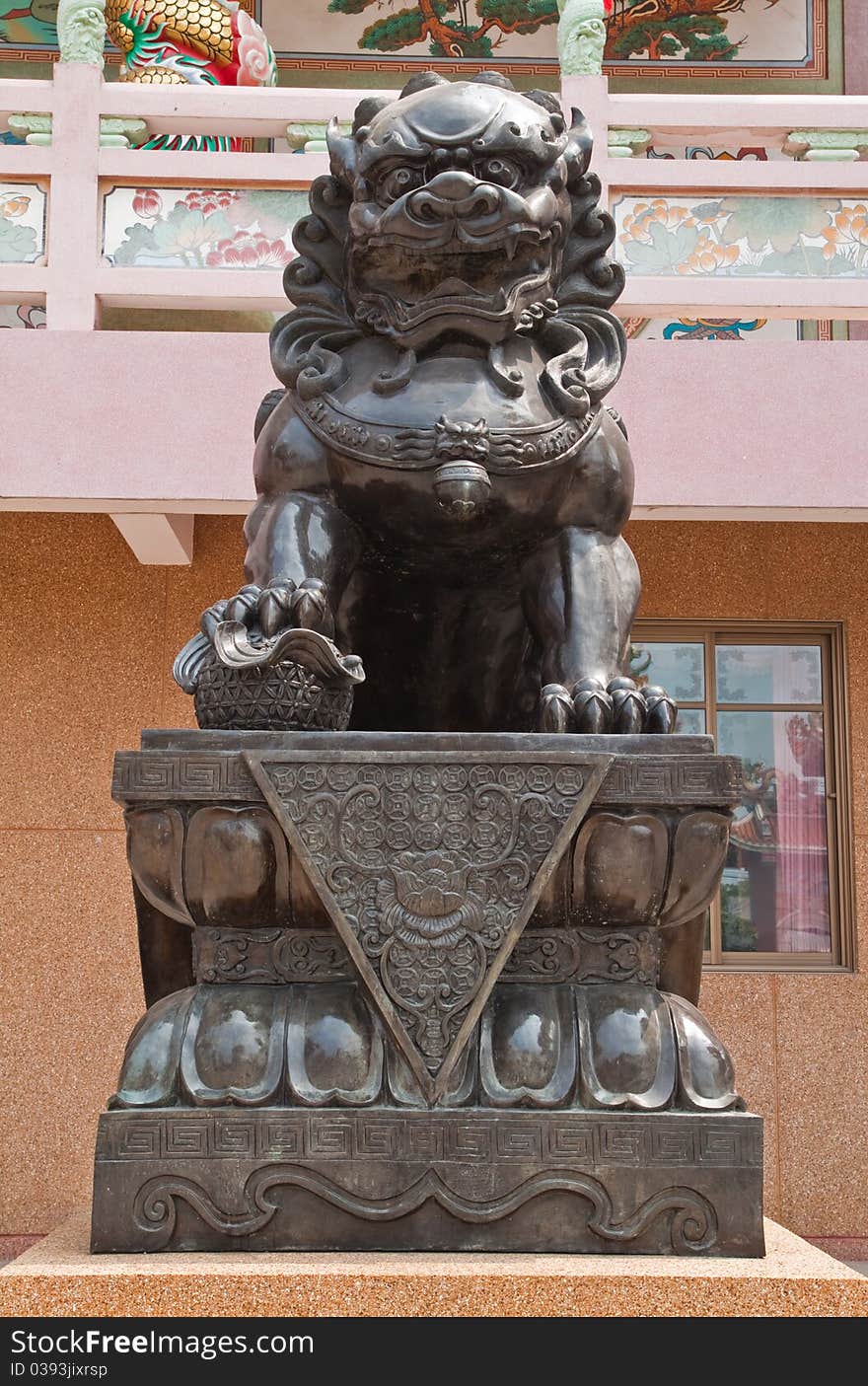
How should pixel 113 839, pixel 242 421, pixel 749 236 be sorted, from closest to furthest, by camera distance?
1. pixel 242 421
2. pixel 749 236
3. pixel 113 839

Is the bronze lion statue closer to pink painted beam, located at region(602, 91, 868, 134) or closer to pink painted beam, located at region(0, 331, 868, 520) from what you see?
pink painted beam, located at region(0, 331, 868, 520)

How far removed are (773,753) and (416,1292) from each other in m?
4.37

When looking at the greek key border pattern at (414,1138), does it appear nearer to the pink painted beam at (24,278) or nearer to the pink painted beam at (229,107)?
the pink painted beam at (24,278)

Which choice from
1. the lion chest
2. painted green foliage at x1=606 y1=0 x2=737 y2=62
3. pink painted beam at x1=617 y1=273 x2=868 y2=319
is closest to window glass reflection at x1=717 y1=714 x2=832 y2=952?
pink painted beam at x1=617 y1=273 x2=868 y2=319

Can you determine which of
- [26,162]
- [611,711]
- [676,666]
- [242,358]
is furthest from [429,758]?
[676,666]

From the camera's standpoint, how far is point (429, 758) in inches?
73.5

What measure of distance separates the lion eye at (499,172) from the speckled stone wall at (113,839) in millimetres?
3473

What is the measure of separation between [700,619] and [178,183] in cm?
245

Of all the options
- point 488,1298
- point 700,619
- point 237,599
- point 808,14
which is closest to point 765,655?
point 700,619

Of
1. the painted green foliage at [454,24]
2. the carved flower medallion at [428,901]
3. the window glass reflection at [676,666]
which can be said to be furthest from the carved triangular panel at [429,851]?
the painted green foliage at [454,24]

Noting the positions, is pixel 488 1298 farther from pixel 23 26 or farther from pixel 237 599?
A: pixel 23 26

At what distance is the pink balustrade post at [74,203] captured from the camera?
15.3ft

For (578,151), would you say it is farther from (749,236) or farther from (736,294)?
(749,236)
